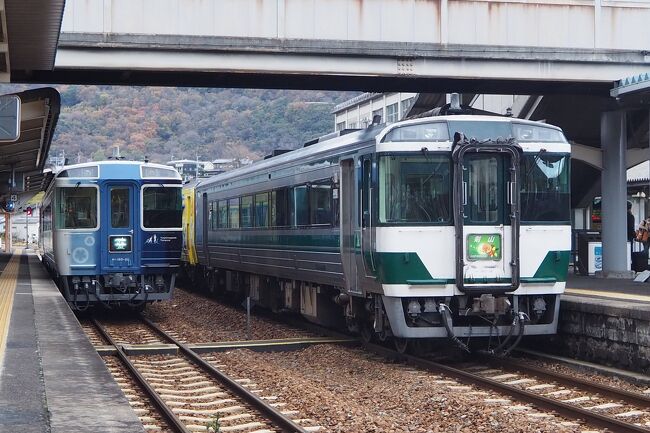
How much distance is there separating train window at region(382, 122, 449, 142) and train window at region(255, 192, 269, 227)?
619 centimetres

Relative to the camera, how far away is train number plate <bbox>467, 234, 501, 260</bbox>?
12102 mm

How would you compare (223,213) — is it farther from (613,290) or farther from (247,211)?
(613,290)

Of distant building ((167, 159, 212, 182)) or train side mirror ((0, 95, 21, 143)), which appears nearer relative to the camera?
train side mirror ((0, 95, 21, 143))

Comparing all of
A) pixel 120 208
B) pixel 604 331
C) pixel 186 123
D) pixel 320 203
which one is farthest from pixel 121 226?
pixel 186 123

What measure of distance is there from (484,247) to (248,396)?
3460 mm

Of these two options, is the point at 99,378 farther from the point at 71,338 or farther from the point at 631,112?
the point at 631,112

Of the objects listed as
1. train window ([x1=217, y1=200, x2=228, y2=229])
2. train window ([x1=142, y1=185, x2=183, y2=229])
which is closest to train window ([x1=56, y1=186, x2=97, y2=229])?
train window ([x1=142, y1=185, x2=183, y2=229])

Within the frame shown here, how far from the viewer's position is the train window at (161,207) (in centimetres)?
1928

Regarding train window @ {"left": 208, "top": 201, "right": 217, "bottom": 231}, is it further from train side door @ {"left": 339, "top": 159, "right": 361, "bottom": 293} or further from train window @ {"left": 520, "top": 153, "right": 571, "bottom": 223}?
train window @ {"left": 520, "top": 153, "right": 571, "bottom": 223}

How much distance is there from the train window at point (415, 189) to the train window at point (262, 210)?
616cm

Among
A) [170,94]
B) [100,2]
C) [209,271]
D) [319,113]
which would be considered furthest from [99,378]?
[170,94]

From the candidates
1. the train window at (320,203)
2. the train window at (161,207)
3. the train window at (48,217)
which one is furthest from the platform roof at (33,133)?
the train window at (320,203)

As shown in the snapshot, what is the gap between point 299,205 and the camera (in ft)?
52.0

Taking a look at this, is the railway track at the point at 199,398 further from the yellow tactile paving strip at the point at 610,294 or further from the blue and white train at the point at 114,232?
the yellow tactile paving strip at the point at 610,294
